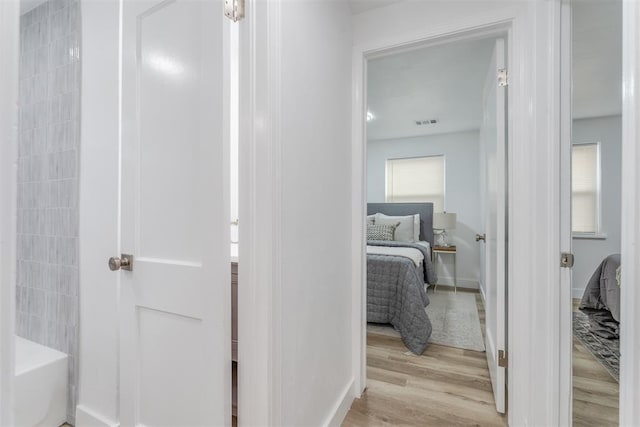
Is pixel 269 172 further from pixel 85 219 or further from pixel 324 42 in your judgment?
pixel 85 219

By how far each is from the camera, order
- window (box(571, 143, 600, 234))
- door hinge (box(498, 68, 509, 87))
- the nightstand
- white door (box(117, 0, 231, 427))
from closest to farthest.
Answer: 1. white door (box(117, 0, 231, 427))
2. window (box(571, 143, 600, 234))
3. door hinge (box(498, 68, 509, 87))
4. the nightstand

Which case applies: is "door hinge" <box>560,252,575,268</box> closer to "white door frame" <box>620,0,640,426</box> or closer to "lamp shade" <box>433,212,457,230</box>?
"white door frame" <box>620,0,640,426</box>

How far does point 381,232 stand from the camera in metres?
4.54

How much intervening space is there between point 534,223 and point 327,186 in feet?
3.23

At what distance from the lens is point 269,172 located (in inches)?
42.3

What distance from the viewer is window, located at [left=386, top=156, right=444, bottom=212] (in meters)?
5.00

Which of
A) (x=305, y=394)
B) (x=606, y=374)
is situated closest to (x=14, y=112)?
(x=305, y=394)

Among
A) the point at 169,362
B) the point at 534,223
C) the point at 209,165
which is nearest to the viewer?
the point at 209,165

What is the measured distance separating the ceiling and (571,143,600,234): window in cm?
20

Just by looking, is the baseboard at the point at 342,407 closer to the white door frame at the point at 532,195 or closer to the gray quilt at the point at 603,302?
the white door frame at the point at 532,195

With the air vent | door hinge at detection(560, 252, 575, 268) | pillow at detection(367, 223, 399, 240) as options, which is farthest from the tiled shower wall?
the air vent

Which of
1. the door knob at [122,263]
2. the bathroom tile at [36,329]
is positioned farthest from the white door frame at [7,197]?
the bathroom tile at [36,329]

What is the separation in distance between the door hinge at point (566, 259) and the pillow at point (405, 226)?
3.22 meters

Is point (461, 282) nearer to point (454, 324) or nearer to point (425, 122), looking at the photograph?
point (454, 324)
